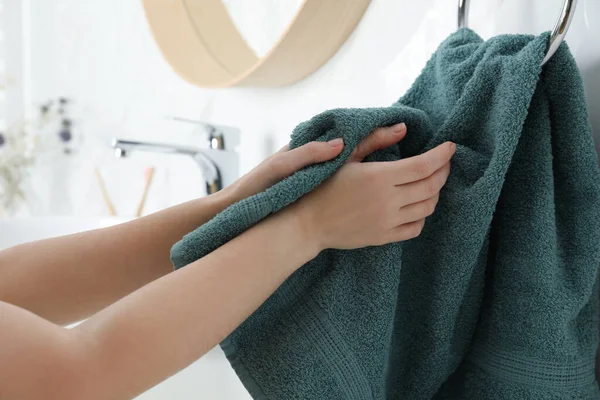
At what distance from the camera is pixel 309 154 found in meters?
0.52

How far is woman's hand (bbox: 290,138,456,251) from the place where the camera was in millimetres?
521

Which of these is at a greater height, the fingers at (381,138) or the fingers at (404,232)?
the fingers at (381,138)

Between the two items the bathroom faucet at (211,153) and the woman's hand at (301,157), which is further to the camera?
the bathroom faucet at (211,153)

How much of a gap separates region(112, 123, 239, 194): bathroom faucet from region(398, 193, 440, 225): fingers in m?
0.71

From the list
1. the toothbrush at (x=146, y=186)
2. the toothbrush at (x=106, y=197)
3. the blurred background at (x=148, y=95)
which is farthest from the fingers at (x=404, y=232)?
the toothbrush at (x=106, y=197)

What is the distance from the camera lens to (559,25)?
499 millimetres

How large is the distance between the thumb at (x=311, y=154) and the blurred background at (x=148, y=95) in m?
0.26

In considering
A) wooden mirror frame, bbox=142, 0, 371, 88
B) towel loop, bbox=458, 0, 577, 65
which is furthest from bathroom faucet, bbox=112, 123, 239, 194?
towel loop, bbox=458, 0, 577, 65

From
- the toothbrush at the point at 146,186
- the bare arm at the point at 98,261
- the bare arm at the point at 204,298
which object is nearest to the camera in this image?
the bare arm at the point at 204,298

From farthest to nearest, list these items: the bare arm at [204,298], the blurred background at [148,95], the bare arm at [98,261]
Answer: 1. the blurred background at [148,95]
2. the bare arm at [98,261]
3. the bare arm at [204,298]

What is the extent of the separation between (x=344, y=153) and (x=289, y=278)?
0.13 metres

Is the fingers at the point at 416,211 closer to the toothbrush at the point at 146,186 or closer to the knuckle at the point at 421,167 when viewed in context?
the knuckle at the point at 421,167

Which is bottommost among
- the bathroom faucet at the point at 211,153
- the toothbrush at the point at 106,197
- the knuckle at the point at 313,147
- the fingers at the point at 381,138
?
the toothbrush at the point at 106,197

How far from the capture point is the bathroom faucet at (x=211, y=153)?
47.2 inches
